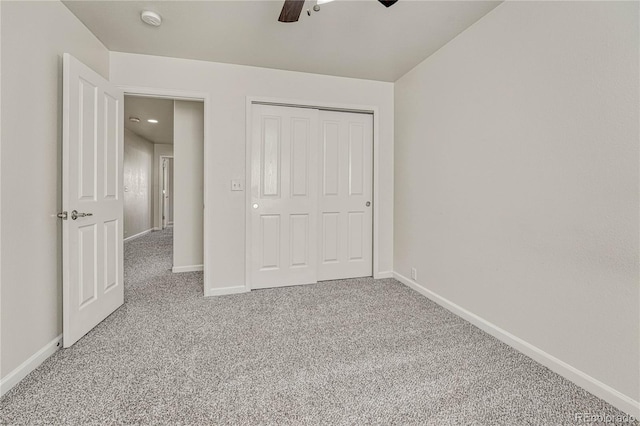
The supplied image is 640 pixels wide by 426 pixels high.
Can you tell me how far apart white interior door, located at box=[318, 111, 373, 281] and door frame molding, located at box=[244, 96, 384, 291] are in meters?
0.07

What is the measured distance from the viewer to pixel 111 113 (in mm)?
2400

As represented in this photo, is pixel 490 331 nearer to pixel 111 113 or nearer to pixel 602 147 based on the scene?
pixel 602 147

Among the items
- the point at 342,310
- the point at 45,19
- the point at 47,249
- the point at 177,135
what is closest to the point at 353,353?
the point at 342,310

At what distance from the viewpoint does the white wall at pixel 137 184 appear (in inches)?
234

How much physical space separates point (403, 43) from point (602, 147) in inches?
67.0

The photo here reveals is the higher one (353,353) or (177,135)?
(177,135)

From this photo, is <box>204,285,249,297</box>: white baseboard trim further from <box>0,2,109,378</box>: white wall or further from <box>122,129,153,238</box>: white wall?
<box>122,129,153,238</box>: white wall

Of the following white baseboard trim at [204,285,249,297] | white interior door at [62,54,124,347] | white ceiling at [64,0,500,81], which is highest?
white ceiling at [64,0,500,81]

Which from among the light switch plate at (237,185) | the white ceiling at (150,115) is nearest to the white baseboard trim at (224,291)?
the light switch plate at (237,185)

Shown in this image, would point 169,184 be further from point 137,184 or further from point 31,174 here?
point 31,174

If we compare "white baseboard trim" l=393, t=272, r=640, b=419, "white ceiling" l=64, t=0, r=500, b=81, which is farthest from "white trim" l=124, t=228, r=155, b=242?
"white baseboard trim" l=393, t=272, r=640, b=419

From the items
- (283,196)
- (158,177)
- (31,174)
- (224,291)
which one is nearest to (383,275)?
(283,196)

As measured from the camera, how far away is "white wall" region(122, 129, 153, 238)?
19.5 feet

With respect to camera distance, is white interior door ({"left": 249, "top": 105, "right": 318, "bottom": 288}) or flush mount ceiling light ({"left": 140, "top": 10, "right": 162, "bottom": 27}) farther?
white interior door ({"left": 249, "top": 105, "right": 318, "bottom": 288})
